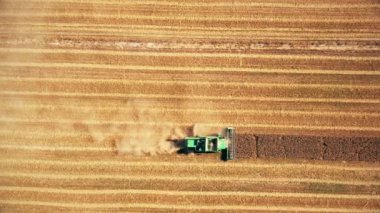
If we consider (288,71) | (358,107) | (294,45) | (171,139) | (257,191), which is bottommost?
(257,191)

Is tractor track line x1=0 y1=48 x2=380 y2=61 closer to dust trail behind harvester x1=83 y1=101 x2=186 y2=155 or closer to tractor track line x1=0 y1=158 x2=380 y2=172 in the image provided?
dust trail behind harvester x1=83 y1=101 x2=186 y2=155

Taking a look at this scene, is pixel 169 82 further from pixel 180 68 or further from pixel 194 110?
pixel 194 110

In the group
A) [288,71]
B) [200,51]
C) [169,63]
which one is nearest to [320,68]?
[288,71]

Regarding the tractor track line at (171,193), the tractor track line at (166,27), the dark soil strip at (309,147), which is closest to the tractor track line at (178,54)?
the tractor track line at (166,27)

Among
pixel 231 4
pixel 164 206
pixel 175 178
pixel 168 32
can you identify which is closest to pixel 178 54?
pixel 168 32

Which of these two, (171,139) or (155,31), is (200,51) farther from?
(171,139)

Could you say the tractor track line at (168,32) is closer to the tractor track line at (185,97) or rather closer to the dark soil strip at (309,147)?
the tractor track line at (185,97)
